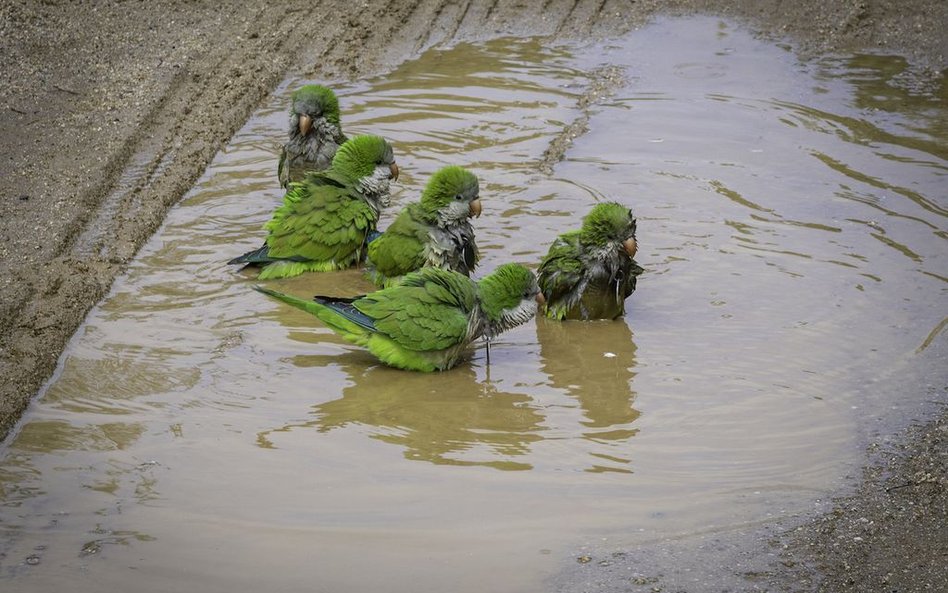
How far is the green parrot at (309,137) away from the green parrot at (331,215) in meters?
0.61

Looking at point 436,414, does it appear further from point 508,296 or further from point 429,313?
point 508,296

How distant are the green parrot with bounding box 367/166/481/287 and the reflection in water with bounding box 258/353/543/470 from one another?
3.10ft

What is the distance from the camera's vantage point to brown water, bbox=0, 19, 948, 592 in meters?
5.11

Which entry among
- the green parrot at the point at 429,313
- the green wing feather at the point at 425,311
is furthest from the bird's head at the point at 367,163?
the green wing feather at the point at 425,311

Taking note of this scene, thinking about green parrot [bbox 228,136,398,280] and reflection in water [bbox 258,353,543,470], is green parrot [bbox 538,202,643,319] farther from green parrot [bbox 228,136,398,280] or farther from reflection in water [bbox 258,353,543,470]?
green parrot [bbox 228,136,398,280]

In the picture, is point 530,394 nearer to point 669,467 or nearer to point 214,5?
point 669,467

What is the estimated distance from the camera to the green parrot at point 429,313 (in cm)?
652

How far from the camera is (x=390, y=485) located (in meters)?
5.52

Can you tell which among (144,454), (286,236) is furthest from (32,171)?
(144,454)

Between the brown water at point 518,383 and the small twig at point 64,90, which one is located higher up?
the small twig at point 64,90

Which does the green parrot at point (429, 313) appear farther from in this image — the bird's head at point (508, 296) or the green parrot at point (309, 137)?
the green parrot at point (309, 137)

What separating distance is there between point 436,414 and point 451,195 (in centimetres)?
179

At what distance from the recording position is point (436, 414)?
20.5 feet

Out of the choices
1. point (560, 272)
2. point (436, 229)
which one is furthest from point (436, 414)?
point (436, 229)
